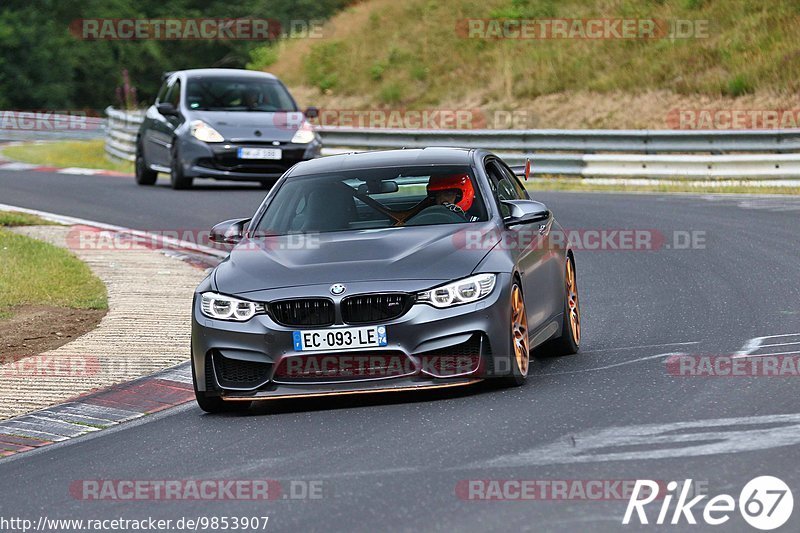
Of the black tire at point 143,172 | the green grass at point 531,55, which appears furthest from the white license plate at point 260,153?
the green grass at point 531,55

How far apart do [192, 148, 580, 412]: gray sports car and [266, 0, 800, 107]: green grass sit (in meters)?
22.9

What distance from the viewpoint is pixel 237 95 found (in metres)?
24.2

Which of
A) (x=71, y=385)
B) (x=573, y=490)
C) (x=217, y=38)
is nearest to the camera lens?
(x=573, y=490)

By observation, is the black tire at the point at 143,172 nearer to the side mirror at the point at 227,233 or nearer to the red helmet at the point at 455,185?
the side mirror at the point at 227,233

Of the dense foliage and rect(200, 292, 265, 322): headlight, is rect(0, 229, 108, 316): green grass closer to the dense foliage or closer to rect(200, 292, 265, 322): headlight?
rect(200, 292, 265, 322): headlight

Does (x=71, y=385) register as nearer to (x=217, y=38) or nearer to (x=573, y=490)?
(x=573, y=490)

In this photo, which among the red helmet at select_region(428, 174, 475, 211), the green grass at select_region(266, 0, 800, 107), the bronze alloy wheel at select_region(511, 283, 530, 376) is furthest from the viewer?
the green grass at select_region(266, 0, 800, 107)

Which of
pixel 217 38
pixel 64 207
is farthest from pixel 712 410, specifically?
pixel 217 38

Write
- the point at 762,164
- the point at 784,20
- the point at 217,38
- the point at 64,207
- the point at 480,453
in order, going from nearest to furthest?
the point at 480,453 < the point at 64,207 < the point at 762,164 < the point at 784,20 < the point at 217,38

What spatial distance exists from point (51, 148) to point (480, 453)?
1363 inches

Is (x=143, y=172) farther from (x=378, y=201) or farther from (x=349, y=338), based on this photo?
(x=349, y=338)

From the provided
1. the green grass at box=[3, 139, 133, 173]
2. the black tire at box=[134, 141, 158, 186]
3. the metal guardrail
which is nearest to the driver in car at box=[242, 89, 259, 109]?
the black tire at box=[134, 141, 158, 186]

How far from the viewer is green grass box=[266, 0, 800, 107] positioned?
1296 inches

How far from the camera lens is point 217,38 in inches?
3278
